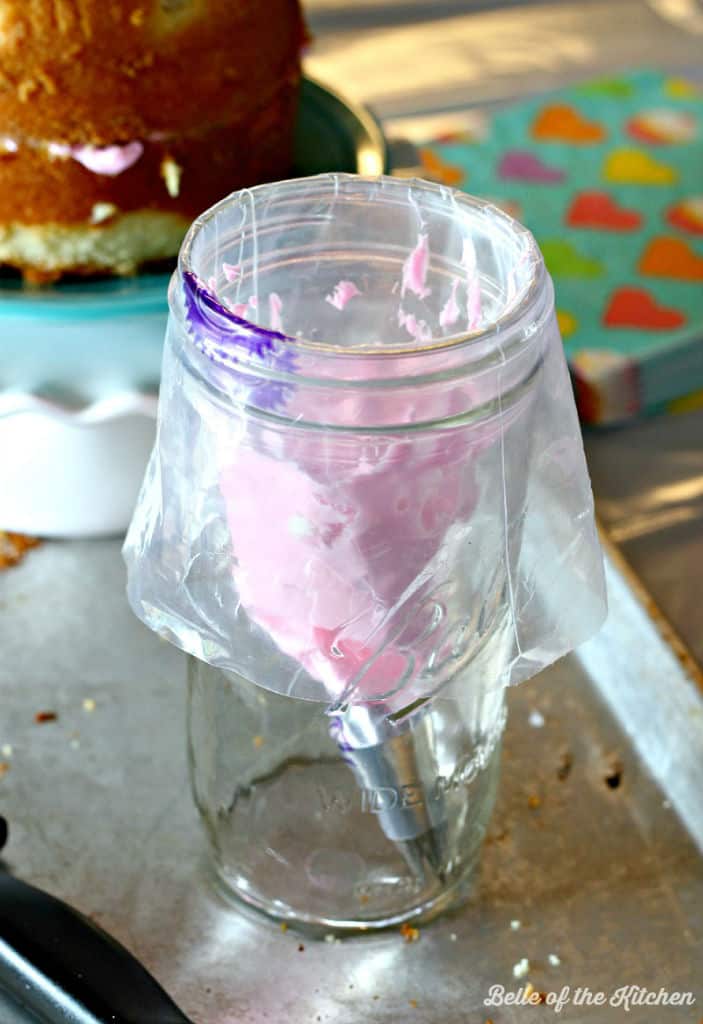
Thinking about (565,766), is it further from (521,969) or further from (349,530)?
(349,530)

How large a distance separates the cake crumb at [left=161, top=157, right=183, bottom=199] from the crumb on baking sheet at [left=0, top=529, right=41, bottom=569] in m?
0.19

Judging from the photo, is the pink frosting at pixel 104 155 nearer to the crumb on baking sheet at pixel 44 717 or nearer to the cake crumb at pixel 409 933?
the crumb on baking sheet at pixel 44 717

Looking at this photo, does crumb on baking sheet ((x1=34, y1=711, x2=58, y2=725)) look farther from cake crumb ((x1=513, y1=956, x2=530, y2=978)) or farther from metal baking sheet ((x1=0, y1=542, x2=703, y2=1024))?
cake crumb ((x1=513, y1=956, x2=530, y2=978))

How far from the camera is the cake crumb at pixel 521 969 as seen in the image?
18.5 inches

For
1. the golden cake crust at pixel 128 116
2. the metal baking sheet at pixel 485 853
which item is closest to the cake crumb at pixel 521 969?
the metal baking sheet at pixel 485 853

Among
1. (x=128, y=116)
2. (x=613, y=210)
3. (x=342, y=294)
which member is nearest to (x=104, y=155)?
(x=128, y=116)

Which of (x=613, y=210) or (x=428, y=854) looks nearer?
(x=428, y=854)

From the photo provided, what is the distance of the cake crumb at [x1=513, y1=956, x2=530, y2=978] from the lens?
0.47 metres

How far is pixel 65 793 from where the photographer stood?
530 millimetres

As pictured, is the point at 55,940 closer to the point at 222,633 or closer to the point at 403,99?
the point at 222,633

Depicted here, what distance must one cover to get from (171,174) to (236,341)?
0.23 meters

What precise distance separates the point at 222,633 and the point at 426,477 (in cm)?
10

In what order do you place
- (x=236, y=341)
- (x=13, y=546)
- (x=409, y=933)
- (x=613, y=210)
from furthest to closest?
(x=613, y=210) → (x=13, y=546) → (x=409, y=933) → (x=236, y=341)

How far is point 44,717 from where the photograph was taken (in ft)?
1.84
